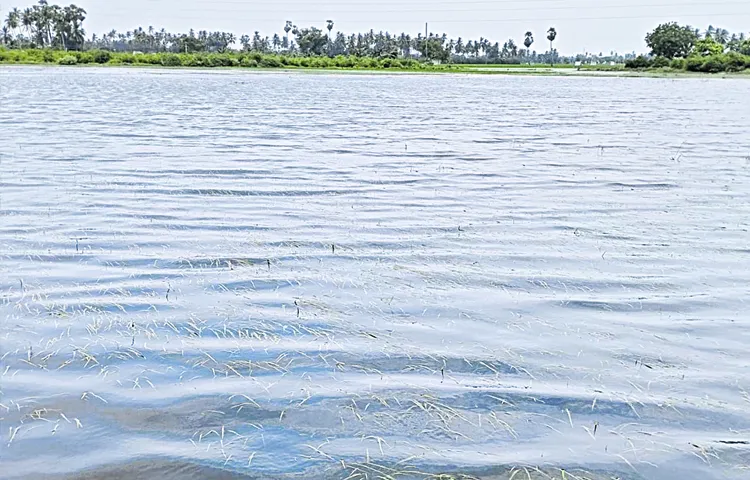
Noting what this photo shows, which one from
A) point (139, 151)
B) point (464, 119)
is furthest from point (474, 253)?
point (464, 119)

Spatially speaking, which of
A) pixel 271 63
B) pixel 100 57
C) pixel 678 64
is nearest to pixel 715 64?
pixel 678 64

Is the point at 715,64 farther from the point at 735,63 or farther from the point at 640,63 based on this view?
the point at 640,63

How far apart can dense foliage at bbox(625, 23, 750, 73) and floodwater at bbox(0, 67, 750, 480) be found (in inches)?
3559

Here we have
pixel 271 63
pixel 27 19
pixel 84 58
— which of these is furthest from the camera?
pixel 27 19

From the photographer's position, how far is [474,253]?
40.8 ft

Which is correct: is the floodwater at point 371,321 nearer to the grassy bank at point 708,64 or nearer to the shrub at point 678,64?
the grassy bank at point 708,64

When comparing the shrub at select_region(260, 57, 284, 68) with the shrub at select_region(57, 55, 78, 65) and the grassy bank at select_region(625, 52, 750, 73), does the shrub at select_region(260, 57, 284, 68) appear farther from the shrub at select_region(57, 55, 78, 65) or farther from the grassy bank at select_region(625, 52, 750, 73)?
the grassy bank at select_region(625, 52, 750, 73)

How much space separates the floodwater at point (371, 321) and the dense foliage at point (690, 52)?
297 ft

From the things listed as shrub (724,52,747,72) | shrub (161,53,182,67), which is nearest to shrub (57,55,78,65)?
shrub (161,53,182,67)

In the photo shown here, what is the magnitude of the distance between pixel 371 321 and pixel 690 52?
13300cm

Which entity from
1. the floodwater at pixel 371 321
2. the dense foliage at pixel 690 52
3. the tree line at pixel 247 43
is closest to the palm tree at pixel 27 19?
the tree line at pixel 247 43

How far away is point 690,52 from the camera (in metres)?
130

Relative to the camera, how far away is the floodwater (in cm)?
659

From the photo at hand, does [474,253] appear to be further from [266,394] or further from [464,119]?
[464,119]
